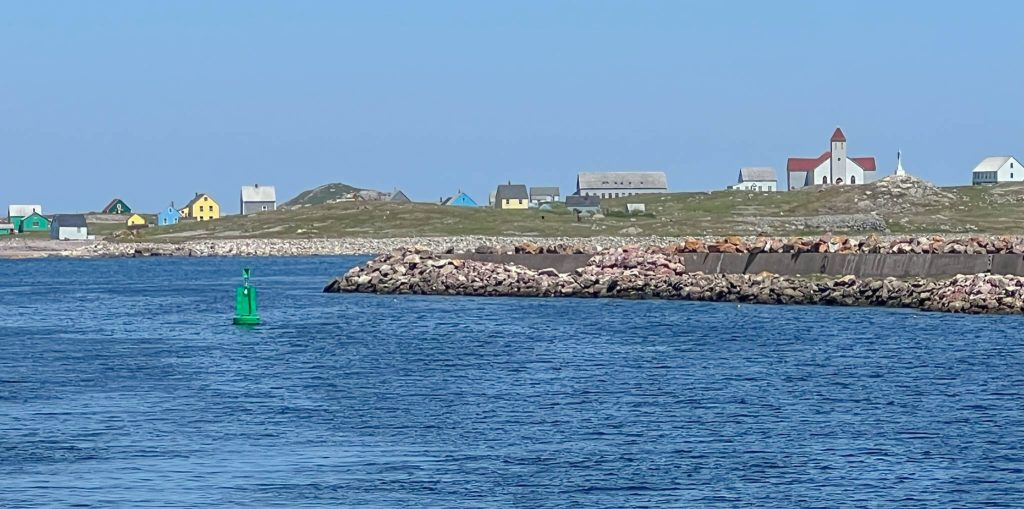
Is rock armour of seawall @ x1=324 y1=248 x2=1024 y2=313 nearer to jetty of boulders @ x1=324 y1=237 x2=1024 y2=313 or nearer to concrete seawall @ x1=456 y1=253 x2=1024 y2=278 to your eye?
jetty of boulders @ x1=324 y1=237 x2=1024 y2=313

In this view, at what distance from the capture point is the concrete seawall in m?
54.2

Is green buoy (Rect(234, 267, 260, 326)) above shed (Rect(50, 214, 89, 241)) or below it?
below

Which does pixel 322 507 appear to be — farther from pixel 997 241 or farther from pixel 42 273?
pixel 42 273

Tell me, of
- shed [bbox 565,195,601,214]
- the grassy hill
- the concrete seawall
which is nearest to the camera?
the concrete seawall

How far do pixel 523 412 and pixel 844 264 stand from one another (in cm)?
3449

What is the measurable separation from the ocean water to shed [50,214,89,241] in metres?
120

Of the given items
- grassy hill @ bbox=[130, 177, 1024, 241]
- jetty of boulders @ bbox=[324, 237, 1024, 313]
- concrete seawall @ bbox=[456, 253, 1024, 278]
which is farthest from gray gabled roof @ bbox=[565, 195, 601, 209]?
concrete seawall @ bbox=[456, 253, 1024, 278]

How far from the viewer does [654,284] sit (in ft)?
207

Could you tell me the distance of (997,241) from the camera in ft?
191

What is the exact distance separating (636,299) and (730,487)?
139 feet

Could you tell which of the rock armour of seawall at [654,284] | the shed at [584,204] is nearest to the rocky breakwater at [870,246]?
the rock armour of seawall at [654,284]

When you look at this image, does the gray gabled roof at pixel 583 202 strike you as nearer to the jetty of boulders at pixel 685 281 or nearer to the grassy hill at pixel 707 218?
the grassy hill at pixel 707 218

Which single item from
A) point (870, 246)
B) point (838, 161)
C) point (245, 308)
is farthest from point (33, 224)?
point (245, 308)

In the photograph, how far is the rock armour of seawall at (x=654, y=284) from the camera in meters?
50.0
